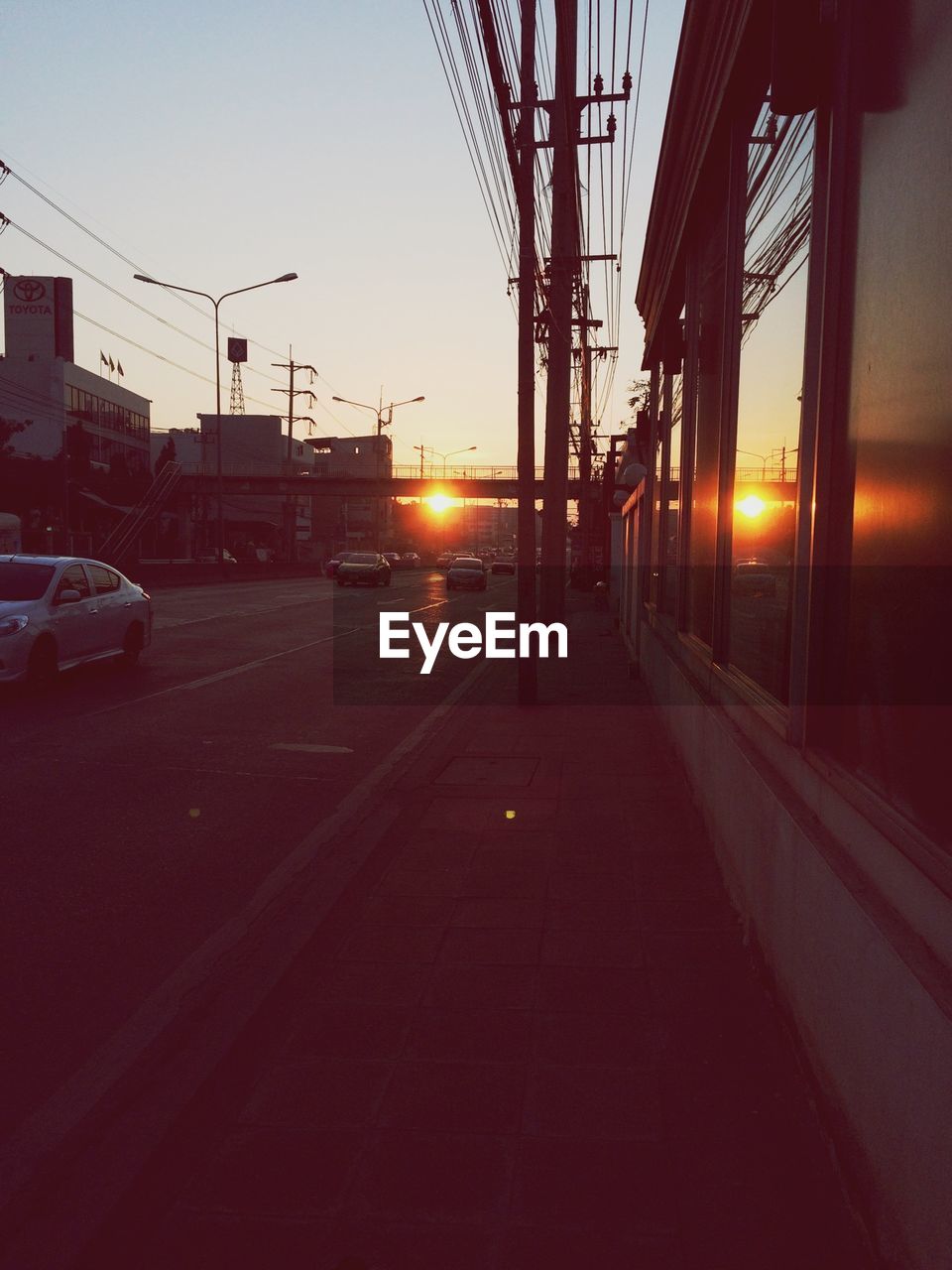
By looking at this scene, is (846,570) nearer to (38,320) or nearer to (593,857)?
(593,857)

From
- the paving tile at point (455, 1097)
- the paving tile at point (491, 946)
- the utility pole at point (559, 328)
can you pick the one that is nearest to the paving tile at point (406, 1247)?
the paving tile at point (455, 1097)

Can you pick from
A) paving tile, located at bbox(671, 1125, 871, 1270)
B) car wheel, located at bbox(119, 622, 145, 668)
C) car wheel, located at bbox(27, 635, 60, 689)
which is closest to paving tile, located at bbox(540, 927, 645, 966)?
paving tile, located at bbox(671, 1125, 871, 1270)

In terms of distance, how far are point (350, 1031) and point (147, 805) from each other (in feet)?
13.4

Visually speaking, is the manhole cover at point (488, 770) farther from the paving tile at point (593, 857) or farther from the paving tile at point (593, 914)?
the paving tile at point (593, 914)

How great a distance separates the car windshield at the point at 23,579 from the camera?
12.8m

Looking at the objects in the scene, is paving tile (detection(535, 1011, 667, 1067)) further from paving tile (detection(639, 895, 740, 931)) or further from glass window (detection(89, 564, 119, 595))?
glass window (detection(89, 564, 119, 595))

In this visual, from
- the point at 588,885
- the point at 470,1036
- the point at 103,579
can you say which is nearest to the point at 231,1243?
the point at 470,1036

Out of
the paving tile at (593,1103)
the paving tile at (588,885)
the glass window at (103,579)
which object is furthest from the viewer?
the glass window at (103,579)

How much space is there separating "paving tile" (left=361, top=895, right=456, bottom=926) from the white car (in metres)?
7.96

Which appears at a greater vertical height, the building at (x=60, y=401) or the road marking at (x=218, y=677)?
the building at (x=60, y=401)

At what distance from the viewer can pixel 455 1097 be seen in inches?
137

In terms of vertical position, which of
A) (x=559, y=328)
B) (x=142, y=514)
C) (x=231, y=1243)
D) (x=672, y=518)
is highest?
(x=559, y=328)

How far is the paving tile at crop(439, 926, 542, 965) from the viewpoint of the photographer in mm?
4719

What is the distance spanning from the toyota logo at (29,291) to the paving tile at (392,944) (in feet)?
256
